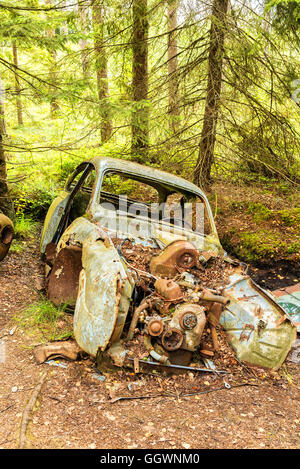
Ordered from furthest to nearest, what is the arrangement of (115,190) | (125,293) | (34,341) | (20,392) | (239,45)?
1. (115,190)
2. (239,45)
3. (34,341)
4. (125,293)
5. (20,392)

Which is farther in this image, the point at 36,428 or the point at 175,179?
the point at 175,179

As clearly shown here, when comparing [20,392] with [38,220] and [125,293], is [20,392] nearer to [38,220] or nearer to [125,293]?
[125,293]

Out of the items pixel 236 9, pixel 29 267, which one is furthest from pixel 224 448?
pixel 236 9

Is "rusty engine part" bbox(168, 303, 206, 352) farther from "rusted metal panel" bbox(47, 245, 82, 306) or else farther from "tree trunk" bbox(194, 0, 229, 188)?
"tree trunk" bbox(194, 0, 229, 188)

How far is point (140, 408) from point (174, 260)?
4.88 ft

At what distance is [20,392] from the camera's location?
9.43 feet

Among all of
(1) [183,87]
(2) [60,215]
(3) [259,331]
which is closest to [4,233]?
(2) [60,215]

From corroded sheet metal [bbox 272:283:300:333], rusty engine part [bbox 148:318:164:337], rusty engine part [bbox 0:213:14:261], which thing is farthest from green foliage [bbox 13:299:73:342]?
corroded sheet metal [bbox 272:283:300:333]

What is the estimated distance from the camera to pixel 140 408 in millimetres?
2867

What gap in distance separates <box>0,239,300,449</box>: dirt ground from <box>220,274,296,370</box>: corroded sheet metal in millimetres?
169

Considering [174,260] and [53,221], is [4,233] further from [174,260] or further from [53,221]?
[174,260]

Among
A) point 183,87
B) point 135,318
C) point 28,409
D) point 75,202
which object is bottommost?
point 28,409

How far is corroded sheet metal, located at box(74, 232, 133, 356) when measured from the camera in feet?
9.64
